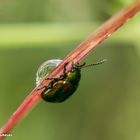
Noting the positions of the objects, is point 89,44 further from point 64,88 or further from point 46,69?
point 64,88

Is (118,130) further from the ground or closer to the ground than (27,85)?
closer to the ground

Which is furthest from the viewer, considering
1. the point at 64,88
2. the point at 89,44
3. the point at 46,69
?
the point at 64,88

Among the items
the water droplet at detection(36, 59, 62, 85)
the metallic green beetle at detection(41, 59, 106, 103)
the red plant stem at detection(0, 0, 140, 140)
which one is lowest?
the red plant stem at detection(0, 0, 140, 140)

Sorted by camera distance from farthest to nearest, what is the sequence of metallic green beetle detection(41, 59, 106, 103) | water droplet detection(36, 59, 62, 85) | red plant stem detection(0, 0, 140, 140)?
1. metallic green beetle detection(41, 59, 106, 103)
2. water droplet detection(36, 59, 62, 85)
3. red plant stem detection(0, 0, 140, 140)

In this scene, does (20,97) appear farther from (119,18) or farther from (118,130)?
(119,18)

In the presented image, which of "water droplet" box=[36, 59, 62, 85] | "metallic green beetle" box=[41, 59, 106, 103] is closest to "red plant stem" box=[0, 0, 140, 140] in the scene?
"water droplet" box=[36, 59, 62, 85]

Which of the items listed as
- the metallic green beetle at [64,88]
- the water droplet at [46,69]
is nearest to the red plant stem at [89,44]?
the water droplet at [46,69]

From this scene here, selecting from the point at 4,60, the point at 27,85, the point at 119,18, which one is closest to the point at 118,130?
the point at 27,85

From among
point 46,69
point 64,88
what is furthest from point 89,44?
point 64,88

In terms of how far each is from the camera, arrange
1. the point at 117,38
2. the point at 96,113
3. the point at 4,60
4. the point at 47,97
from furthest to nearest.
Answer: the point at 96,113, the point at 4,60, the point at 117,38, the point at 47,97

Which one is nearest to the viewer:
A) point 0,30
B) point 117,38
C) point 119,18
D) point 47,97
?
point 119,18

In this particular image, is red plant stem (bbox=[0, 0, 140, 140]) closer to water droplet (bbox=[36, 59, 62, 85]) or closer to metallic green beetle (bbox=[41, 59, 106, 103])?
water droplet (bbox=[36, 59, 62, 85])
